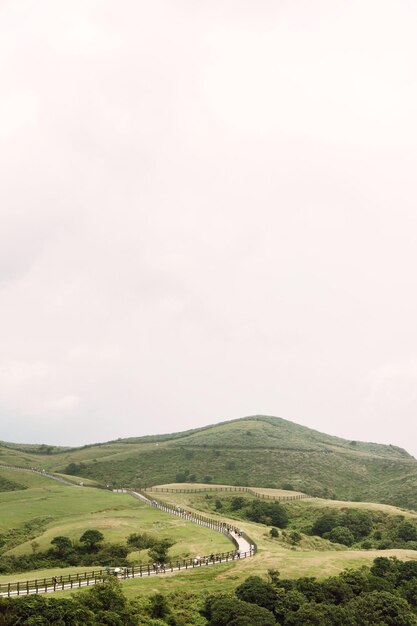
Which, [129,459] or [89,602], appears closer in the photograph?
[89,602]

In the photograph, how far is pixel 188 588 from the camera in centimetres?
4791

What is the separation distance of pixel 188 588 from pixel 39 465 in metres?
139

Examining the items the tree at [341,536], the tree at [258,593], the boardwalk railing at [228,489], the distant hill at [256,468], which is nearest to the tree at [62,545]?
the tree at [258,593]

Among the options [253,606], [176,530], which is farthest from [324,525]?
[253,606]

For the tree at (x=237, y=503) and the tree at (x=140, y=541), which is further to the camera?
the tree at (x=237, y=503)

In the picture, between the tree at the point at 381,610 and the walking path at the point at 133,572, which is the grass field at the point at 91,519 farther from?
the tree at the point at 381,610

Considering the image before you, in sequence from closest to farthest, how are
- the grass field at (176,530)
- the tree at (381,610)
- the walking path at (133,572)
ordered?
the tree at (381,610)
the walking path at (133,572)
the grass field at (176,530)

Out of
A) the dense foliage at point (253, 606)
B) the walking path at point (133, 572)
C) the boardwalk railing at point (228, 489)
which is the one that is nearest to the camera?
the dense foliage at point (253, 606)

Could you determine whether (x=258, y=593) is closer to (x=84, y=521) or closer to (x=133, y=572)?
(x=133, y=572)

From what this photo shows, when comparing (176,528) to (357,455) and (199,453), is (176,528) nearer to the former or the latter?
(199,453)

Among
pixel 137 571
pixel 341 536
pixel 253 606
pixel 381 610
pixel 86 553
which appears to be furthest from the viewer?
pixel 341 536

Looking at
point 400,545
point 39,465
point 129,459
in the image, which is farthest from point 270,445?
point 400,545

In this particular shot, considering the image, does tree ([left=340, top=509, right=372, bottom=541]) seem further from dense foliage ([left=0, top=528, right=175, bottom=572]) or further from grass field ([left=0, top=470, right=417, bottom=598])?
dense foliage ([left=0, top=528, right=175, bottom=572])

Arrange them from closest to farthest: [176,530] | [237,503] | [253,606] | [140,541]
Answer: [253,606]
[140,541]
[176,530]
[237,503]
